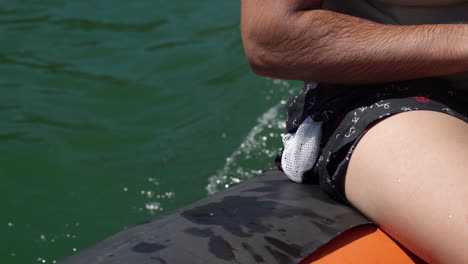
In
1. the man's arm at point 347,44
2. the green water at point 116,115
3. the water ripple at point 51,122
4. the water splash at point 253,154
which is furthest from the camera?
the water ripple at point 51,122

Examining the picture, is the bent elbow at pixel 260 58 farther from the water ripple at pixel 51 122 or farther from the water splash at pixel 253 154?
the water ripple at pixel 51 122

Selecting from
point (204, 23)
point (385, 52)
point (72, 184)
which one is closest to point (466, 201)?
point (385, 52)

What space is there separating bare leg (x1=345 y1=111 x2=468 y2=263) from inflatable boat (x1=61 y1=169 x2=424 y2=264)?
0.05 m

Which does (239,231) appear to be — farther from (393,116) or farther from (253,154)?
(253,154)

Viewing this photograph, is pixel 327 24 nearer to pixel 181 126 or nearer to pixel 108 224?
pixel 108 224

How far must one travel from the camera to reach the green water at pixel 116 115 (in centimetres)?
297

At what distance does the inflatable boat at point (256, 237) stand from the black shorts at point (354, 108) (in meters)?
0.09

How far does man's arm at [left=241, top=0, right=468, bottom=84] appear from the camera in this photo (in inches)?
64.1

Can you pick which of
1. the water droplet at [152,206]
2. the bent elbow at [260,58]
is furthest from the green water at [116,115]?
the bent elbow at [260,58]

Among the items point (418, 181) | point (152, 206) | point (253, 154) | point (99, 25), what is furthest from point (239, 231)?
point (99, 25)

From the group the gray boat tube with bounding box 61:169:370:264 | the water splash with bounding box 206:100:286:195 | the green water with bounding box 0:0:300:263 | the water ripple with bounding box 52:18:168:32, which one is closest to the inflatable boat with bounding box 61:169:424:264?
the gray boat tube with bounding box 61:169:370:264

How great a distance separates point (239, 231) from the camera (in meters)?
1.58

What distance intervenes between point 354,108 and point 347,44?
0.15 m

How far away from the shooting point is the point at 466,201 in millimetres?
1444
